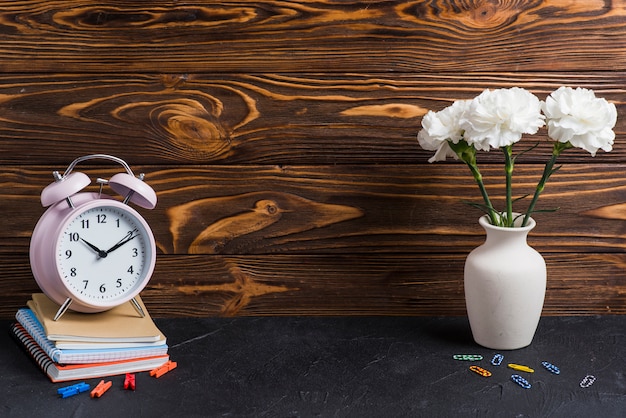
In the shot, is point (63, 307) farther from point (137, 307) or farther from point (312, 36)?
point (312, 36)

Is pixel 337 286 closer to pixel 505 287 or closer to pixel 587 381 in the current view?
pixel 505 287

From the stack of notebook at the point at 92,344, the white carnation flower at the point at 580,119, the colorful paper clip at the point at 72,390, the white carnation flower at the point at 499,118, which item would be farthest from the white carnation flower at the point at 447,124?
the colorful paper clip at the point at 72,390


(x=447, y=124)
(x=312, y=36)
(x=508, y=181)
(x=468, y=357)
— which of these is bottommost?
(x=468, y=357)

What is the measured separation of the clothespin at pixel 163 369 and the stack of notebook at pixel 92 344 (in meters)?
0.01

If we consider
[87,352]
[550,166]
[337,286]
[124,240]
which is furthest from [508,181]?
[87,352]

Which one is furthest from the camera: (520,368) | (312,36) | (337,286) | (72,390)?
(337,286)

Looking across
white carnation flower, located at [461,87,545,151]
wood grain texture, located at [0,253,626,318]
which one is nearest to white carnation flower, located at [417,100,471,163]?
white carnation flower, located at [461,87,545,151]

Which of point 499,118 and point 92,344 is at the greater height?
point 499,118

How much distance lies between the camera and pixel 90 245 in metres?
1.37

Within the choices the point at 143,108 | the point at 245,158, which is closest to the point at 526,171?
the point at 245,158

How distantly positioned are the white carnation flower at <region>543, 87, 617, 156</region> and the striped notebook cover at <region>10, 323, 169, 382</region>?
0.79m

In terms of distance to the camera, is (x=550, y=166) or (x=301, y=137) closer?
(x=550, y=166)

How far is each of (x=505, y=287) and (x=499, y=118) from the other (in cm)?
30

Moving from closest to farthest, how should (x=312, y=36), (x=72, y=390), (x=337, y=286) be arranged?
(x=72, y=390) < (x=312, y=36) < (x=337, y=286)
